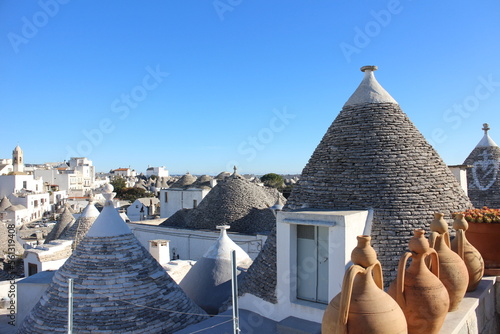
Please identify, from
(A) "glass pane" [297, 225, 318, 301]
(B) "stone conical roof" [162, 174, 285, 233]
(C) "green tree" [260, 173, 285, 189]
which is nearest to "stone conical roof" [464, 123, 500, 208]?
(A) "glass pane" [297, 225, 318, 301]

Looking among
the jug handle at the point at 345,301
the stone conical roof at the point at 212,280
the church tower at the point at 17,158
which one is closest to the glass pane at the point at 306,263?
the jug handle at the point at 345,301

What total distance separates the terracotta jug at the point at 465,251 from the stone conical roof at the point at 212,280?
528cm

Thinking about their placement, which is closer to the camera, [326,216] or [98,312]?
[326,216]

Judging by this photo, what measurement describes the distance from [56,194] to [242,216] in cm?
4329

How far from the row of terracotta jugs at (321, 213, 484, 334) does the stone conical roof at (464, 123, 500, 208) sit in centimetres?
731

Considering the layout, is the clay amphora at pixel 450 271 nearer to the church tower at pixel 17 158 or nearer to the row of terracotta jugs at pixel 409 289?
the row of terracotta jugs at pixel 409 289

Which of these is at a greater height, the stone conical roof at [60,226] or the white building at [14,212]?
the stone conical roof at [60,226]

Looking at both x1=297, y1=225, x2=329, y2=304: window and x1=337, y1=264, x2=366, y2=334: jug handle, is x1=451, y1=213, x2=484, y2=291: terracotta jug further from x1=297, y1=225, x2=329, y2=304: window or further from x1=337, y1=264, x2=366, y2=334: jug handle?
x1=337, y1=264, x2=366, y2=334: jug handle

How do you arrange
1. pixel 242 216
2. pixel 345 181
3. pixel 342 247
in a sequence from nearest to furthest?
1. pixel 342 247
2. pixel 345 181
3. pixel 242 216

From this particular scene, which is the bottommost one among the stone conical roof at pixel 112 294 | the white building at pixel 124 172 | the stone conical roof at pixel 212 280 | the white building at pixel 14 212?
the white building at pixel 14 212

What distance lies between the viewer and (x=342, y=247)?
5.58 metres

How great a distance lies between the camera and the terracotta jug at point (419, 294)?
4.42 metres

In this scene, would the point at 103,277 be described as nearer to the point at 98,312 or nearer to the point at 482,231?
the point at 98,312

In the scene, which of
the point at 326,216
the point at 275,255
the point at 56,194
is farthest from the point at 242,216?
the point at 56,194
